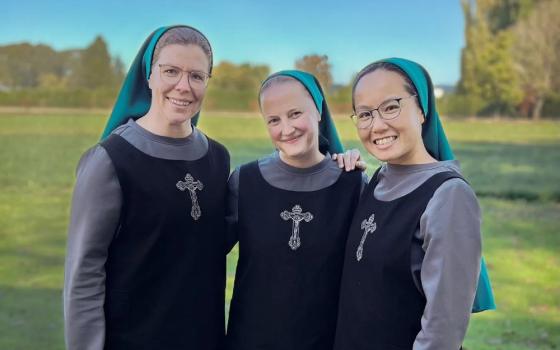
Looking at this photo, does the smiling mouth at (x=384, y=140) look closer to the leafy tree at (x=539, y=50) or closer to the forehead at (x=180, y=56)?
the forehead at (x=180, y=56)

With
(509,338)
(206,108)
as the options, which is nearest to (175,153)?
(509,338)

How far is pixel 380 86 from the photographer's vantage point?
1.83 meters

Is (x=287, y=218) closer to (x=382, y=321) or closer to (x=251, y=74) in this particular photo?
(x=382, y=321)

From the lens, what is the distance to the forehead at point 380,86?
182 cm

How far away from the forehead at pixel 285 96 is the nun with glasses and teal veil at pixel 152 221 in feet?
0.71

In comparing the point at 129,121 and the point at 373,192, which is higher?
the point at 129,121

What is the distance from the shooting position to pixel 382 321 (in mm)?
1771

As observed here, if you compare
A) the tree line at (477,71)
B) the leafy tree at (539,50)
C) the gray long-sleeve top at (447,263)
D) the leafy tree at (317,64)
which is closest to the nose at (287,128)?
the gray long-sleeve top at (447,263)

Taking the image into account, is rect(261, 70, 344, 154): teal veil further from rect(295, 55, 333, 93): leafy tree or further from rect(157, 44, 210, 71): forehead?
rect(295, 55, 333, 93): leafy tree

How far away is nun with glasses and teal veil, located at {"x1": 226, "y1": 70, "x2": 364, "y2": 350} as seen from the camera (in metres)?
1.98

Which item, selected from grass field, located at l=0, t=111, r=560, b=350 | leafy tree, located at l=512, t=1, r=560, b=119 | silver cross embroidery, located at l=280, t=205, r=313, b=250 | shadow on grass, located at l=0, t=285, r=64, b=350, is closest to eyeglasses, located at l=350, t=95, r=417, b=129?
silver cross embroidery, located at l=280, t=205, r=313, b=250

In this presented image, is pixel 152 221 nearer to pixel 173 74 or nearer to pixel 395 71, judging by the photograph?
pixel 173 74

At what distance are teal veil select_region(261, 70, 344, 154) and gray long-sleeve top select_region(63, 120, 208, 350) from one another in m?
0.59

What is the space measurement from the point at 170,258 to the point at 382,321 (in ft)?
2.21
